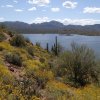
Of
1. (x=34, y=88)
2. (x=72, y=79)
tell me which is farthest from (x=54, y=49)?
(x=34, y=88)

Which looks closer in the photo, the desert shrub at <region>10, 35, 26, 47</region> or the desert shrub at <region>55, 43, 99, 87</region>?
the desert shrub at <region>55, 43, 99, 87</region>

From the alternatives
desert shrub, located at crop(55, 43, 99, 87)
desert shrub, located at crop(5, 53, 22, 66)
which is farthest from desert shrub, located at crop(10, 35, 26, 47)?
desert shrub, located at crop(5, 53, 22, 66)

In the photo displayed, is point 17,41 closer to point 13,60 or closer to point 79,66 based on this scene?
point 79,66

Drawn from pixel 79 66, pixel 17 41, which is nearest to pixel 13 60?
pixel 79 66

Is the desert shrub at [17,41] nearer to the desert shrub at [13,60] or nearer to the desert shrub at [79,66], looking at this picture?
the desert shrub at [79,66]

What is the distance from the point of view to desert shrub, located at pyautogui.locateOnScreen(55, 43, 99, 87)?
933 inches

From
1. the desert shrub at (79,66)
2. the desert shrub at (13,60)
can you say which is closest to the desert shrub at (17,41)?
the desert shrub at (79,66)

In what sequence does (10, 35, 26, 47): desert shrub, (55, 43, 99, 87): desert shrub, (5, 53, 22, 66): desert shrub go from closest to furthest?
(5, 53, 22, 66): desert shrub → (55, 43, 99, 87): desert shrub → (10, 35, 26, 47): desert shrub

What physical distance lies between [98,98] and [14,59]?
12489mm

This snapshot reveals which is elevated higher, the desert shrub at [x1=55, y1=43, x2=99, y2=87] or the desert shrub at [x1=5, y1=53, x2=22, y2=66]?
the desert shrub at [x1=5, y1=53, x2=22, y2=66]

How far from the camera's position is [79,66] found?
79.5 ft

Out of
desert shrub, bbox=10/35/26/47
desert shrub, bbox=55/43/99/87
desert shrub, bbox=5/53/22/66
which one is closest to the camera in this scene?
desert shrub, bbox=5/53/22/66

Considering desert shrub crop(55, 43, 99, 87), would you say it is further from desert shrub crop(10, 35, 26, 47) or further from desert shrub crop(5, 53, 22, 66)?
desert shrub crop(10, 35, 26, 47)

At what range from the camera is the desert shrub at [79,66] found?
77.8 ft
